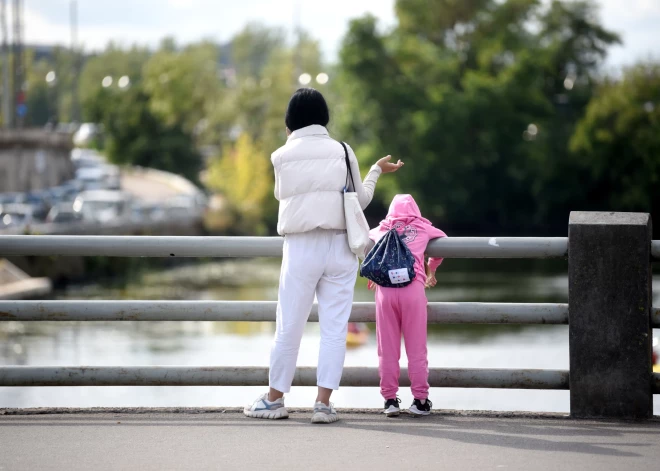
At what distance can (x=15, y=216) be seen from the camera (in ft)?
173

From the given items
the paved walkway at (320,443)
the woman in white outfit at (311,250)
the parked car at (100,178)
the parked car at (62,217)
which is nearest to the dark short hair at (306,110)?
the woman in white outfit at (311,250)

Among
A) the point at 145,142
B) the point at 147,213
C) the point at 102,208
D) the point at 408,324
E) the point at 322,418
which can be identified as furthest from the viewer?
the point at 145,142

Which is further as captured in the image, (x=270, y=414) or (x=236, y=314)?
(x=236, y=314)

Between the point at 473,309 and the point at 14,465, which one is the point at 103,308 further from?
the point at 473,309

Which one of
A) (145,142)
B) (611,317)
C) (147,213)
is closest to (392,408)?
A: (611,317)

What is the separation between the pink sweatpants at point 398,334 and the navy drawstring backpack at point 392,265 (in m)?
0.06

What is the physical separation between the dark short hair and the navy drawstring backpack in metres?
0.75

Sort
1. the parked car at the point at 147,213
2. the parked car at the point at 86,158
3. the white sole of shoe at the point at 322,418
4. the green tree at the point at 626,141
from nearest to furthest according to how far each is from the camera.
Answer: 1. the white sole of shoe at the point at 322,418
2. the parked car at the point at 147,213
3. the green tree at the point at 626,141
4. the parked car at the point at 86,158

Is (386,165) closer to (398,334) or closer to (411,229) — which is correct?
(411,229)

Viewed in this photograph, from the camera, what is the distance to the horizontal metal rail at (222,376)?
6129mm

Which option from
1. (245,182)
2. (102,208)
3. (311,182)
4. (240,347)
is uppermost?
(245,182)

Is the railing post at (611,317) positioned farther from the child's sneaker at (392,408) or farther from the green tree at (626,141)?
the green tree at (626,141)

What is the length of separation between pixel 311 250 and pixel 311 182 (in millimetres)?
346

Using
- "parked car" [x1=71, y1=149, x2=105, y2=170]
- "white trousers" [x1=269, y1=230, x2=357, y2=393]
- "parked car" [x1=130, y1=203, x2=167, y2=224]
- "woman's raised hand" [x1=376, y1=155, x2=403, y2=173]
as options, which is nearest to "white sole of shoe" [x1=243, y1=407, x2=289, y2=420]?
"white trousers" [x1=269, y1=230, x2=357, y2=393]
